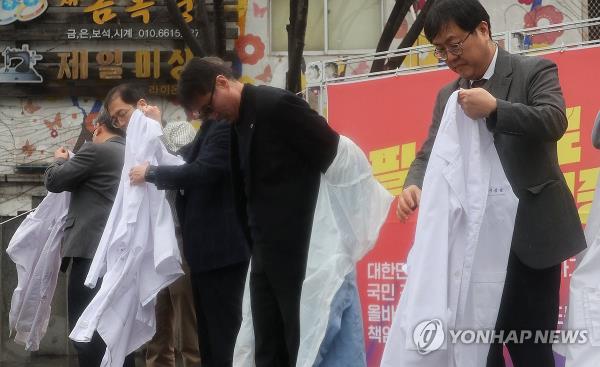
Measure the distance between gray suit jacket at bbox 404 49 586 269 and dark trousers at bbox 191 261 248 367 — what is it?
6.25 ft

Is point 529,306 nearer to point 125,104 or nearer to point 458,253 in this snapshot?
point 458,253

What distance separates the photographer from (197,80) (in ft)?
14.0

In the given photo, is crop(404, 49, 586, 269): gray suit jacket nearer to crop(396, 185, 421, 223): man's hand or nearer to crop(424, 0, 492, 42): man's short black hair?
crop(424, 0, 492, 42): man's short black hair

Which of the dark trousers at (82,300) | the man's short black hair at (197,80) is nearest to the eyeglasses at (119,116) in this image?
the dark trousers at (82,300)

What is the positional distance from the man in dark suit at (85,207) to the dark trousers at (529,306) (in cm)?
289

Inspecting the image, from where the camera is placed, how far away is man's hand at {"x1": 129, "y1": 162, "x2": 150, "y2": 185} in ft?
17.3

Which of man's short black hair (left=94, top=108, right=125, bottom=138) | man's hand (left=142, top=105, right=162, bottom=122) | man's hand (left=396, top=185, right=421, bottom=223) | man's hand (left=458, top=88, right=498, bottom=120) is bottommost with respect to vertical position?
man's hand (left=396, top=185, right=421, bottom=223)

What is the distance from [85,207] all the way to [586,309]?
10.7 ft

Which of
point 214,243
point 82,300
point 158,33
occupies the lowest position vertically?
point 82,300

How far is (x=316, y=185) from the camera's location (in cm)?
427

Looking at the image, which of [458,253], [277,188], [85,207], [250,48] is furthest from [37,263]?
[250,48]

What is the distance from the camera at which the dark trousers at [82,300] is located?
221 inches

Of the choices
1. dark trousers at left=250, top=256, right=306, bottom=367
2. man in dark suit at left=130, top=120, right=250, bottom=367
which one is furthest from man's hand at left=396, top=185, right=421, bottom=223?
man in dark suit at left=130, top=120, right=250, bottom=367

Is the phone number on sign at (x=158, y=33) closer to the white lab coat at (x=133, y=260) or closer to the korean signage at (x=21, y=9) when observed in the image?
the korean signage at (x=21, y=9)
